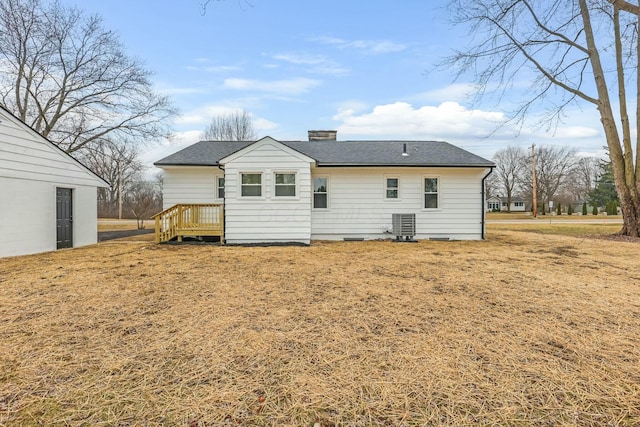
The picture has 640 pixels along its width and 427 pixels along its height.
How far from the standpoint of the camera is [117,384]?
2.37 metres

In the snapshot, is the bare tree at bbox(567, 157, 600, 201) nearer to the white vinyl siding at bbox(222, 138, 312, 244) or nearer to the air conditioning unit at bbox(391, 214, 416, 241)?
the air conditioning unit at bbox(391, 214, 416, 241)

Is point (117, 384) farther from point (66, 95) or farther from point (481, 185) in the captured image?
point (66, 95)

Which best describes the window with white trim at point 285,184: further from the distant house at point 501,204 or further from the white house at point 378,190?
the distant house at point 501,204

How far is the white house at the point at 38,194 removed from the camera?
8.24 metres

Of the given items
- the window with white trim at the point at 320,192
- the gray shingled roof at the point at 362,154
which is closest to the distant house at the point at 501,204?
the gray shingled roof at the point at 362,154

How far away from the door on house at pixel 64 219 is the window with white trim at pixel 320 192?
829cm

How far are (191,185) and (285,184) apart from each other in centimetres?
448

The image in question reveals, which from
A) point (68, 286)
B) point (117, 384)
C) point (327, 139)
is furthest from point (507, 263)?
point (327, 139)

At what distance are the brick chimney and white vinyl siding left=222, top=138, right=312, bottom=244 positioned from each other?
577 cm

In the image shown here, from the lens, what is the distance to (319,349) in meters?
2.94

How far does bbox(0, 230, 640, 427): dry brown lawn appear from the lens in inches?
81.8

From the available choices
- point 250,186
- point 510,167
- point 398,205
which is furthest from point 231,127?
point 510,167

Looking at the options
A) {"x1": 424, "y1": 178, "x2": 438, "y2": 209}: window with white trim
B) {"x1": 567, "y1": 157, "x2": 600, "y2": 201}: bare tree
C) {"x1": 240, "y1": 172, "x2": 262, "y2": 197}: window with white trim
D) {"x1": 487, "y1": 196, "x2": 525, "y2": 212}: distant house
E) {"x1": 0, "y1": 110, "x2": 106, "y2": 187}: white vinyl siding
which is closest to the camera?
{"x1": 0, "y1": 110, "x2": 106, "y2": 187}: white vinyl siding

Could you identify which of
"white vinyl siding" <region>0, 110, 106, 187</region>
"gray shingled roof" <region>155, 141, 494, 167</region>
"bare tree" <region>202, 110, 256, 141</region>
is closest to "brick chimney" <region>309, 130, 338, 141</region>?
"gray shingled roof" <region>155, 141, 494, 167</region>
